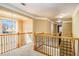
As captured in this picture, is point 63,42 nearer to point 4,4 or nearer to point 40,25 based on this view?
point 40,25

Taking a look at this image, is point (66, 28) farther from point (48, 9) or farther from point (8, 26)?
point (8, 26)

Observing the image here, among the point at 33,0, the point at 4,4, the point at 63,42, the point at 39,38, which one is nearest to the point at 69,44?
the point at 63,42

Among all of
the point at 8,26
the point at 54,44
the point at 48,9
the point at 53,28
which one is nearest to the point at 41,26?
the point at 53,28

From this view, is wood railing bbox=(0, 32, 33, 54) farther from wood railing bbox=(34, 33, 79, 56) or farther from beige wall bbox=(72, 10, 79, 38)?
beige wall bbox=(72, 10, 79, 38)

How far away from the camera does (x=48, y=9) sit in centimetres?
207

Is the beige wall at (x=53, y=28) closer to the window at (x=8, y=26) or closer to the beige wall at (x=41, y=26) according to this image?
the beige wall at (x=41, y=26)

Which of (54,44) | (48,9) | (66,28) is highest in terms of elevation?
(48,9)

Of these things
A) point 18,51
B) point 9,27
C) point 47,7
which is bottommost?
point 18,51

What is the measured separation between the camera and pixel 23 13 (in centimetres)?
212

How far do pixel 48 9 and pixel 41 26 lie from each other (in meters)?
0.42

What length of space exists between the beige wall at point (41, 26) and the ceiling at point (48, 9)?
13 centimetres

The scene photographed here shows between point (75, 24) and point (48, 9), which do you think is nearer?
point (48, 9)

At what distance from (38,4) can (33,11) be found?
236 millimetres

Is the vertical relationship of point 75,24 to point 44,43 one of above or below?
above
